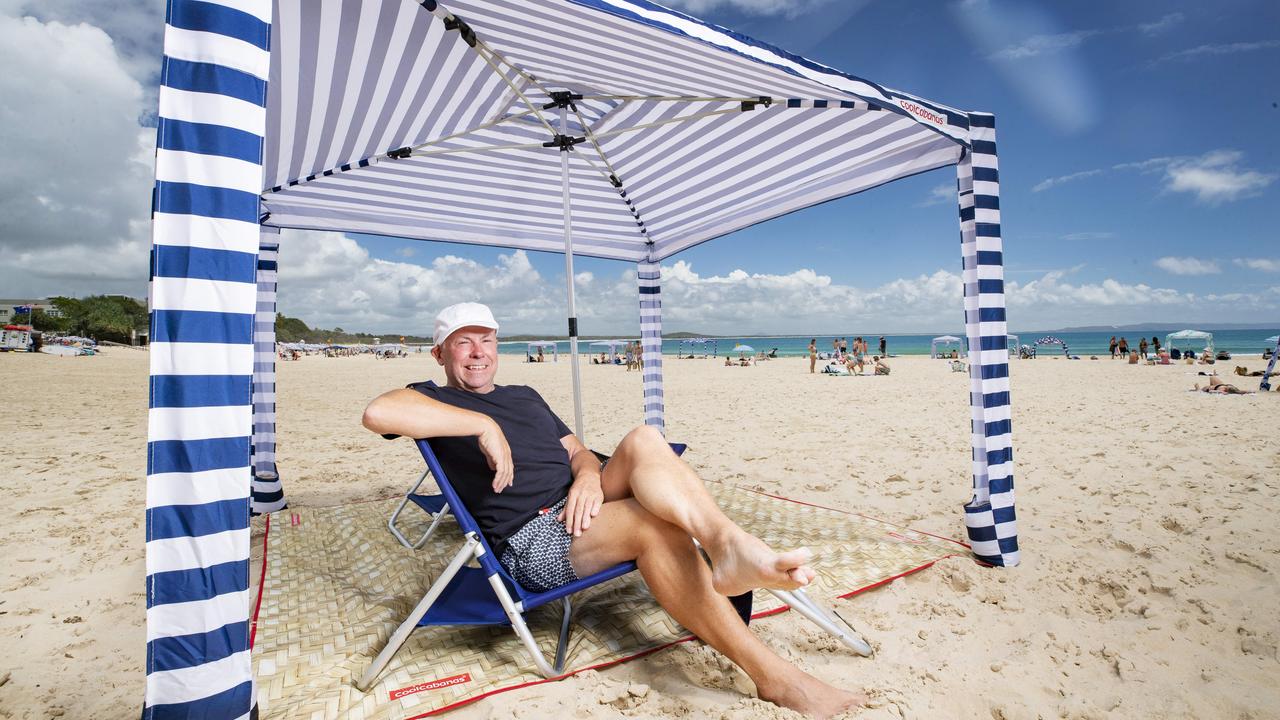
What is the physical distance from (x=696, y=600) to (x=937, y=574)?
5.39 feet

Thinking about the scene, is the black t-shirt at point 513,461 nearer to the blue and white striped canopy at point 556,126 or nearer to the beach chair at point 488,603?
the beach chair at point 488,603

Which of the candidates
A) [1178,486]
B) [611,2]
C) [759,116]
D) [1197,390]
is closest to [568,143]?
[759,116]

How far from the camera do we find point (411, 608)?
2.52 meters

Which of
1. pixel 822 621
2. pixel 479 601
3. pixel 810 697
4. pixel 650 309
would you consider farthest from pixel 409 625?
pixel 650 309

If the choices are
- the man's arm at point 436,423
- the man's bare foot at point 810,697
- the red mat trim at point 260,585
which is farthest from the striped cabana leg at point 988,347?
the red mat trim at point 260,585

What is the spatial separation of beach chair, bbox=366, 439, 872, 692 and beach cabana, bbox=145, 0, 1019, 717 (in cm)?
52

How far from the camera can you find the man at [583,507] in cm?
171

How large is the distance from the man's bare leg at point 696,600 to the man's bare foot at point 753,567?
0.39 ft

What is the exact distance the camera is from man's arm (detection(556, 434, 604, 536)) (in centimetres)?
199

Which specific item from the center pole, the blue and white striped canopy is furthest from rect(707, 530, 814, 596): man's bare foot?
the center pole

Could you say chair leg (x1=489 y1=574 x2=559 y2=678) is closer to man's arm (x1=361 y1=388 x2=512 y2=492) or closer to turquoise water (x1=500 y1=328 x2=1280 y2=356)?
man's arm (x1=361 y1=388 x2=512 y2=492)

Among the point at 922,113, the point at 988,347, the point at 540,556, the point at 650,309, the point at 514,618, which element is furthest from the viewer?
the point at 650,309

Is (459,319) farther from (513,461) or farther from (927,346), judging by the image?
(927,346)

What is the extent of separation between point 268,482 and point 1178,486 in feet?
21.7
